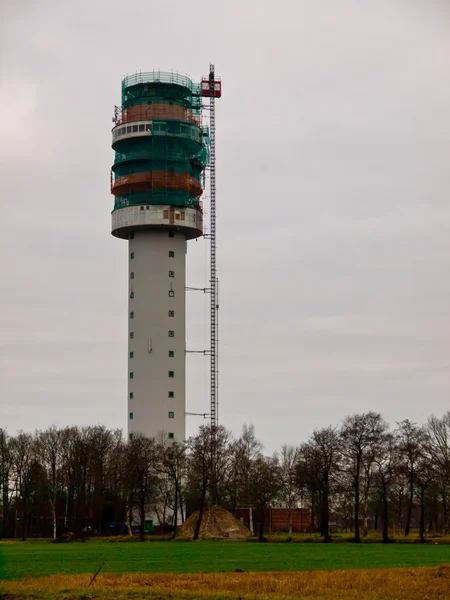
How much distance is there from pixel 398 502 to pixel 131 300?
1492 inches

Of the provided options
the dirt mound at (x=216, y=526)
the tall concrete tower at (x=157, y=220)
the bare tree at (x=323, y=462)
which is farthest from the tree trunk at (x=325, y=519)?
the tall concrete tower at (x=157, y=220)

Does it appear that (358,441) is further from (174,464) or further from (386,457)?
(174,464)

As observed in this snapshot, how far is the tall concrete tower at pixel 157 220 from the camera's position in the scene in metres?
124

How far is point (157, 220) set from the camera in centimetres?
12644

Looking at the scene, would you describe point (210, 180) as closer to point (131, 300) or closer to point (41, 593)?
point (131, 300)

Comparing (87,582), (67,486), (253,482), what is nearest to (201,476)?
(253,482)

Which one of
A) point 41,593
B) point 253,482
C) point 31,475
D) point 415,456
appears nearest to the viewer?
point 41,593

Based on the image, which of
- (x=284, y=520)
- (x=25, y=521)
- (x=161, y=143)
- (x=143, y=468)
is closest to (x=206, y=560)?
(x=143, y=468)

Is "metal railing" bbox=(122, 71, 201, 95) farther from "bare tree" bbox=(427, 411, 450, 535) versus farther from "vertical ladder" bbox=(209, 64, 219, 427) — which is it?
"bare tree" bbox=(427, 411, 450, 535)

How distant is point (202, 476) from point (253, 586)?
61.6 m

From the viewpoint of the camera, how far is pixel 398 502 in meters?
107

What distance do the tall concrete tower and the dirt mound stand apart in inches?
714

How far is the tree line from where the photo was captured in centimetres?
9862

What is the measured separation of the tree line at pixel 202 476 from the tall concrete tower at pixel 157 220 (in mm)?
5508
